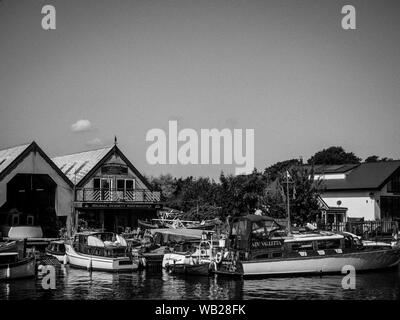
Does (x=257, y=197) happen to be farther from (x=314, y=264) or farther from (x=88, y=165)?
(x=314, y=264)

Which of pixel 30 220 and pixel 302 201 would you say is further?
pixel 302 201

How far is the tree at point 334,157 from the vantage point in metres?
113

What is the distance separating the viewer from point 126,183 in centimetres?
5703

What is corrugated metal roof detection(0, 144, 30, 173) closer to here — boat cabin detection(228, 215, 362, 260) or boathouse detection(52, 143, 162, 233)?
boathouse detection(52, 143, 162, 233)

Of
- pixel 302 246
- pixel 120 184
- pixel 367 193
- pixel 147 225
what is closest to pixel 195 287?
pixel 302 246

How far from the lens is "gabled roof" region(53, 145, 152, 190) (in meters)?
55.7

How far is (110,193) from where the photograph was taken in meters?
55.8

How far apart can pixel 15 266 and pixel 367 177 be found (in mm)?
43194

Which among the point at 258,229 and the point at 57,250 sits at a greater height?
the point at 258,229

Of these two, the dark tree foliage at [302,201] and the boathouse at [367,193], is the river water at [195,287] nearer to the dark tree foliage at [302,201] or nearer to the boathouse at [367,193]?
the dark tree foliage at [302,201]

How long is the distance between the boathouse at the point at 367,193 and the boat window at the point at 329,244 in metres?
26.3
